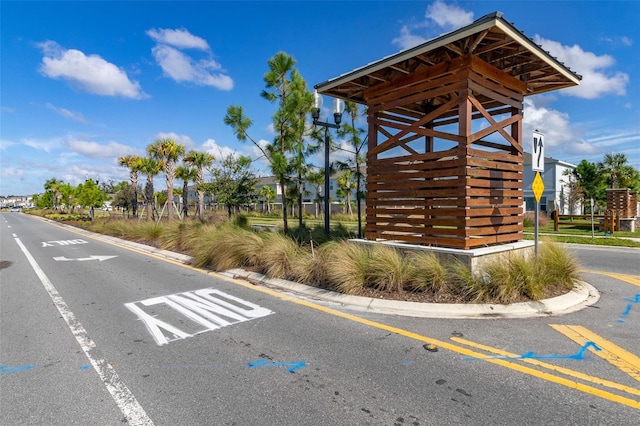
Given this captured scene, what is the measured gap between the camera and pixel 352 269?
22.9 feet

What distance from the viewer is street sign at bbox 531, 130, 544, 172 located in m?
6.97

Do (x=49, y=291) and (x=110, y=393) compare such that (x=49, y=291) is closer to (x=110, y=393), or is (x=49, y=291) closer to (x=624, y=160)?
(x=110, y=393)

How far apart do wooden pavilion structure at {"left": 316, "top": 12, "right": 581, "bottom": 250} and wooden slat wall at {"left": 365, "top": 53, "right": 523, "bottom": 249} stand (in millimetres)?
21

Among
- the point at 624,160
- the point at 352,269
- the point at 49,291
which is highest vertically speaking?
the point at 624,160

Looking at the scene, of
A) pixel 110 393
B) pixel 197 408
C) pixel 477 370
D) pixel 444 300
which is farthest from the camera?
pixel 444 300

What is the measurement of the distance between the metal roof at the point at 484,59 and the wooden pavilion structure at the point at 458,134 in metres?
0.02

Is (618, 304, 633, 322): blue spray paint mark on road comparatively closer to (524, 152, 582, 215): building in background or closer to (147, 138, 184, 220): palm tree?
(147, 138, 184, 220): palm tree

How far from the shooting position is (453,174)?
6953mm

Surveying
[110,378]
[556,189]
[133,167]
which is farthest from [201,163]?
[556,189]

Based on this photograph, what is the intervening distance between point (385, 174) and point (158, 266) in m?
7.20

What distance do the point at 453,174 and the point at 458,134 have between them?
2.54 ft

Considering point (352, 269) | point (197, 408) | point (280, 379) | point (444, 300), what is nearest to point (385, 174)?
point (352, 269)

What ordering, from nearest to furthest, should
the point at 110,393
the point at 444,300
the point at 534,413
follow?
1. the point at 534,413
2. the point at 110,393
3. the point at 444,300

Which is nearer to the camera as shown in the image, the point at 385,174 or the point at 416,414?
the point at 416,414
